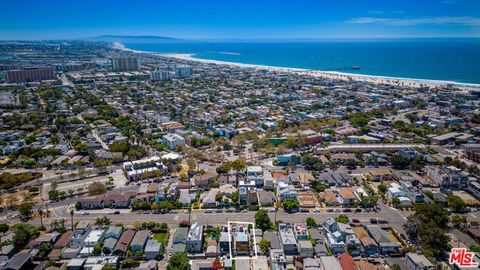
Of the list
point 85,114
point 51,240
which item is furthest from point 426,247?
point 85,114

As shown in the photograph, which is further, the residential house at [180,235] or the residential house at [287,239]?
the residential house at [180,235]

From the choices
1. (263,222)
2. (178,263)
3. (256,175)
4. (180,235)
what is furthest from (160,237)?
(256,175)

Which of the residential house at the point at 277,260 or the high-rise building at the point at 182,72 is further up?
the high-rise building at the point at 182,72

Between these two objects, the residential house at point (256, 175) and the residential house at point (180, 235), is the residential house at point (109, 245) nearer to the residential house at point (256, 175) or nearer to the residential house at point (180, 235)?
the residential house at point (180, 235)

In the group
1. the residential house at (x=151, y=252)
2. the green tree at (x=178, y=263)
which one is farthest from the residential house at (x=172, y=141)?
the green tree at (x=178, y=263)

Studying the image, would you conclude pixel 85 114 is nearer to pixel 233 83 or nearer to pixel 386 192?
pixel 233 83

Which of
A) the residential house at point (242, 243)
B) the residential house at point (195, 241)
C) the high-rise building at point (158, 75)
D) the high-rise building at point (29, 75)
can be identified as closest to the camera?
the residential house at point (242, 243)

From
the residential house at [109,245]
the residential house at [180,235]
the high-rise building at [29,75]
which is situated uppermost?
the high-rise building at [29,75]
